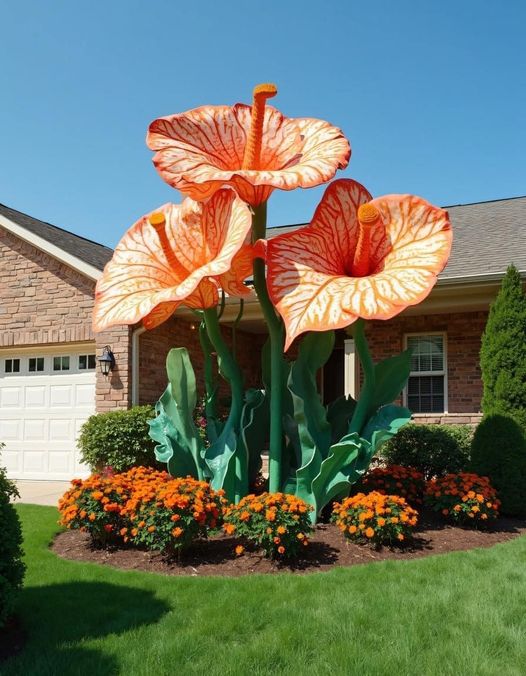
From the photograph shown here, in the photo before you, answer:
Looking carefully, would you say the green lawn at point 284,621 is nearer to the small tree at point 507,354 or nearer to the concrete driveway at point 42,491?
the small tree at point 507,354

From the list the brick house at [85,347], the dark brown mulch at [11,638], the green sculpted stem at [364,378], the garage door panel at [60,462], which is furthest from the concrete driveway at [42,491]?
the dark brown mulch at [11,638]

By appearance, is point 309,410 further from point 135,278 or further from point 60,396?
point 60,396

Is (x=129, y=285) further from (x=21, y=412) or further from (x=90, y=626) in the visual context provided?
(x=21, y=412)

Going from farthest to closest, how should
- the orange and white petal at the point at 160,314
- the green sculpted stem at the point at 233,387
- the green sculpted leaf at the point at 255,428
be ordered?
the green sculpted leaf at the point at 255,428, the green sculpted stem at the point at 233,387, the orange and white petal at the point at 160,314

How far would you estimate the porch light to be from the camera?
10508 millimetres

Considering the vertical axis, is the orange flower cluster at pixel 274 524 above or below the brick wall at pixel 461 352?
below

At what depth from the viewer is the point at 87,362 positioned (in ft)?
36.9

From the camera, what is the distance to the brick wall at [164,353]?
35.6 ft

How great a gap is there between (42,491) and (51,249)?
422cm

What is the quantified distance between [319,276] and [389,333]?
5.98 m

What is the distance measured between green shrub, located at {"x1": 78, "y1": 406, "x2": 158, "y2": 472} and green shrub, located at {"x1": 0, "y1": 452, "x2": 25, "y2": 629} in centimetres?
567

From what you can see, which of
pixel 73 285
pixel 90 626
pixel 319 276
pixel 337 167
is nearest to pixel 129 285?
pixel 319 276

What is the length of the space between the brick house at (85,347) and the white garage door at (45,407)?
0.7 inches

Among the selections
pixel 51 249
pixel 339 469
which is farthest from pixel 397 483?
pixel 51 249
